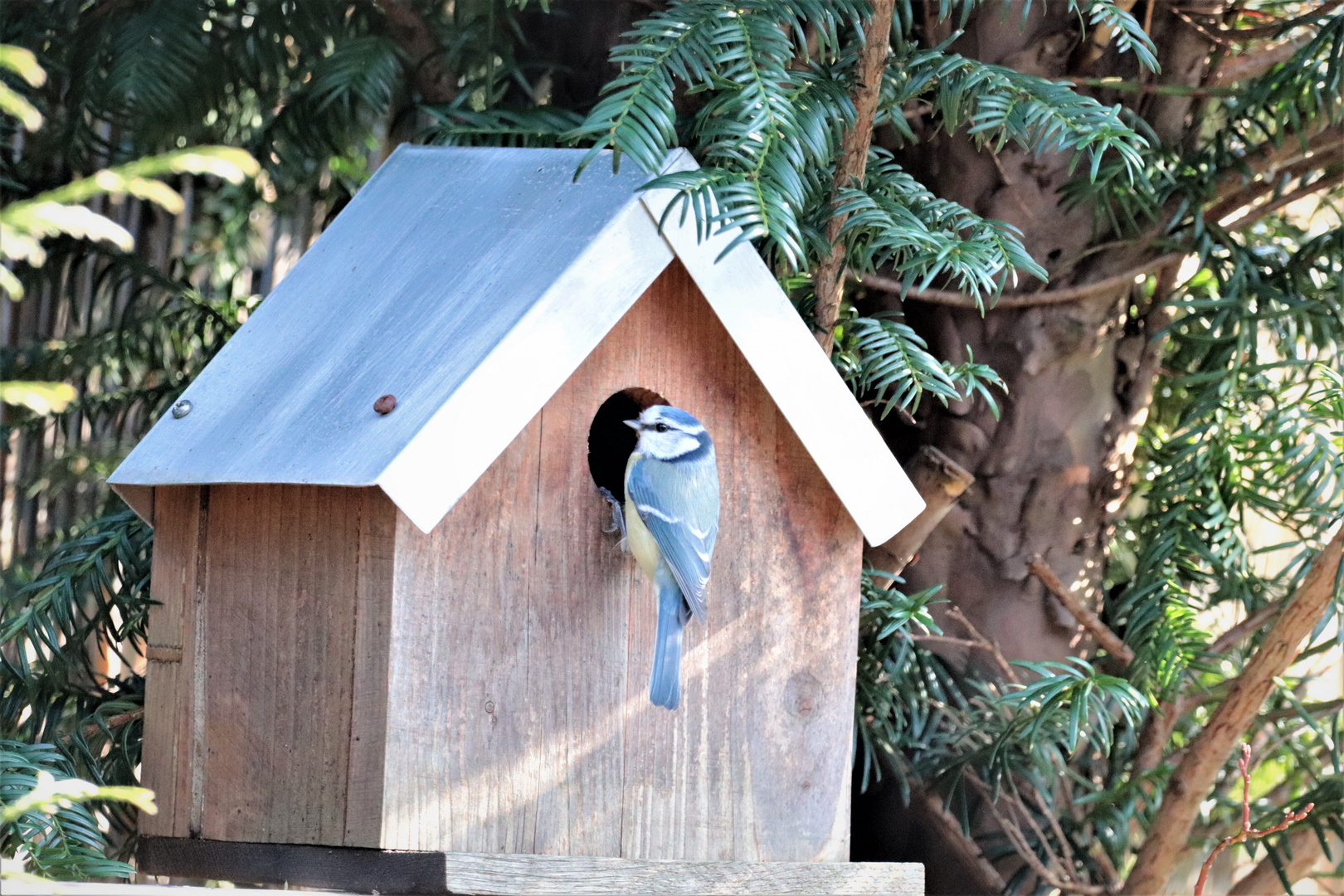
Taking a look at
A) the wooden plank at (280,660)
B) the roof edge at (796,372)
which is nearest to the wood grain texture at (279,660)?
the wooden plank at (280,660)

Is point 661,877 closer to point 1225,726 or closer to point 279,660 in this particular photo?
point 279,660

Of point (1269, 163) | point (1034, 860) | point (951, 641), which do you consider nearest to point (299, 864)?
point (951, 641)

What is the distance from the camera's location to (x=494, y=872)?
1631 mm

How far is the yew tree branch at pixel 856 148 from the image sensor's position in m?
1.92

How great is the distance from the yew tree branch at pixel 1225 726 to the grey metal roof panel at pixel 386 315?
1.19 m

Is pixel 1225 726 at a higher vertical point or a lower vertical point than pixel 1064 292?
lower

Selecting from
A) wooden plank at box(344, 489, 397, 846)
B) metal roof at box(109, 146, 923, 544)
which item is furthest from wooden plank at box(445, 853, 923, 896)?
metal roof at box(109, 146, 923, 544)

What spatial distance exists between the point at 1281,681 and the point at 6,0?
8.37ft

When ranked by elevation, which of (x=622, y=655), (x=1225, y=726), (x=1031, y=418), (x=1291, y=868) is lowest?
(x=1291, y=868)

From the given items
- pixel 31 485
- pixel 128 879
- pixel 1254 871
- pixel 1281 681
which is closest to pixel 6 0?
pixel 31 485

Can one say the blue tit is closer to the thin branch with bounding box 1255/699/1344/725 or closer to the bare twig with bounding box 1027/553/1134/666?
the bare twig with bounding box 1027/553/1134/666

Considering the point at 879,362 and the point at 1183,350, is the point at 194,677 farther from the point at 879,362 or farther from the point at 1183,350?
the point at 1183,350

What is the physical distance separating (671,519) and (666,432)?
12 cm

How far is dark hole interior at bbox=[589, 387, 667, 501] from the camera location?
7.24 feet
